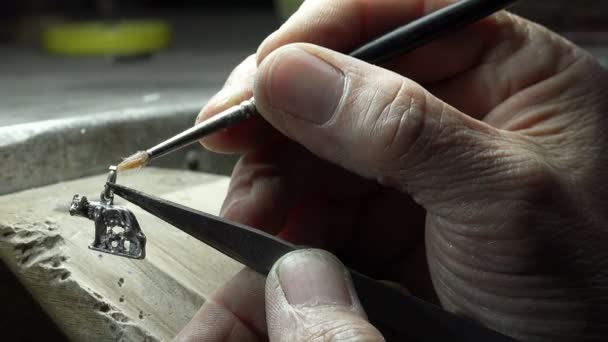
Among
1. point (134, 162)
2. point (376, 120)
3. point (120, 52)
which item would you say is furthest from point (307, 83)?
point (120, 52)

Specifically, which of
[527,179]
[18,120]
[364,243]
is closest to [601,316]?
[527,179]

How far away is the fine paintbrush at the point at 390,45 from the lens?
2.07ft

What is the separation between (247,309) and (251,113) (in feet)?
0.63

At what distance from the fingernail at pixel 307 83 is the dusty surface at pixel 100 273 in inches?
8.7

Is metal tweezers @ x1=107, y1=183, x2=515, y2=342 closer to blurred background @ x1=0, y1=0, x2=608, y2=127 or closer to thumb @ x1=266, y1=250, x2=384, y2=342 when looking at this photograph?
thumb @ x1=266, y1=250, x2=384, y2=342

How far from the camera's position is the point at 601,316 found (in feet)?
2.02

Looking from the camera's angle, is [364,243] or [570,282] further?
[364,243]

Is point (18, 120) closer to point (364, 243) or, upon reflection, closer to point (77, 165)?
point (77, 165)

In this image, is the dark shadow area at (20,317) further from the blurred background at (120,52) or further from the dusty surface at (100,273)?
the blurred background at (120,52)

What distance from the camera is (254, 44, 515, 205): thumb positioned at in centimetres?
55

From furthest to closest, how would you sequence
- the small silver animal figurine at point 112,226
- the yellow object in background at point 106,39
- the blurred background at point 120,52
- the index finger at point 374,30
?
the yellow object in background at point 106,39 < the blurred background at point 120,52 < the index finger at point 374,30 < the small silver animal figurine at point 112,226

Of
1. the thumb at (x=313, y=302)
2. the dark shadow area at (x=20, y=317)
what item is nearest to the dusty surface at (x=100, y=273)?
the dark shadow area at (x=20, y=317)

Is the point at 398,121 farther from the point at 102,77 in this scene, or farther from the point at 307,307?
the point at 102,77

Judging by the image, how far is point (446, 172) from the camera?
566 millimetres
